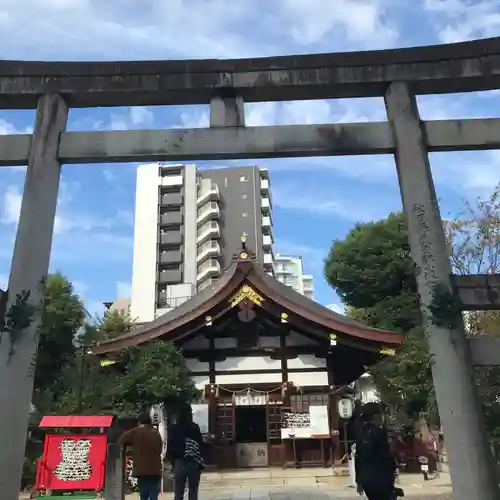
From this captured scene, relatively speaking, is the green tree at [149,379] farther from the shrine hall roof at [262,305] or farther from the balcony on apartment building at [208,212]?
the balcony on apartment building at [208,212]

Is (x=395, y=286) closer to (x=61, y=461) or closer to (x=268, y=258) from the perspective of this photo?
(x=61, y=461)

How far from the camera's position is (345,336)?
623 inches

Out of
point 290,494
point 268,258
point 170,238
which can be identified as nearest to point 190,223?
point 170,238

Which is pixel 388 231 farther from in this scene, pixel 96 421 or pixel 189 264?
pixel 189 264

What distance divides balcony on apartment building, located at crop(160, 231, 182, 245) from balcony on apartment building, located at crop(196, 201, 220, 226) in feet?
9.48

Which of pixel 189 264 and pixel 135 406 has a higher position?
pixel 189 264

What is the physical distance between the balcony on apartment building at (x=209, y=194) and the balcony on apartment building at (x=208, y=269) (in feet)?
24.1

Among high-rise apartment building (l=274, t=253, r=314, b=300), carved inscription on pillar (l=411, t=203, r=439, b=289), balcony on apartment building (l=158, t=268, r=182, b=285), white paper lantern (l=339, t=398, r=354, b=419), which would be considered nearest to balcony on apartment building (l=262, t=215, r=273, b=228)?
balcony on apartment building (l=158, t=268, r=182, b=285)

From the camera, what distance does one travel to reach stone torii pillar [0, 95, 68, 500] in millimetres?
6613

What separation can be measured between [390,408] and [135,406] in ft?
46.9

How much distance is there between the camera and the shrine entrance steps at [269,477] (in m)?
13.7

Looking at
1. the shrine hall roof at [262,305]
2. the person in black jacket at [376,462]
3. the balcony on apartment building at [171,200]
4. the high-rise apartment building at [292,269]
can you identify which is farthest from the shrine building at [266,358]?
the high-rise apartment building at [292,269]

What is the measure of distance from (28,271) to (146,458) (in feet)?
10.00

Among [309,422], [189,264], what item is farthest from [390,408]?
[189,264]
